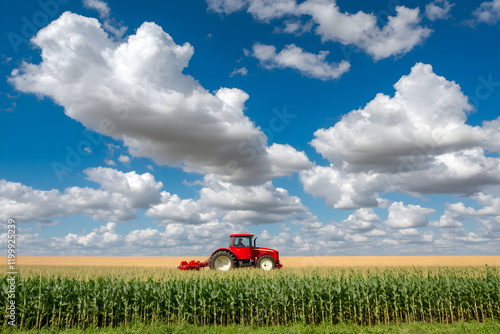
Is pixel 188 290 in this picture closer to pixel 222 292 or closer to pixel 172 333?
pixel 222 292

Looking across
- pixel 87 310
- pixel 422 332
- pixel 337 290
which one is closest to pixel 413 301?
pixel 422 332

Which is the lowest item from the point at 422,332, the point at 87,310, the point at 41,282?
the point at 422,332

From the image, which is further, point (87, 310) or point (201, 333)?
point (87, 310)

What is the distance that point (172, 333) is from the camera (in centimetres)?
1093

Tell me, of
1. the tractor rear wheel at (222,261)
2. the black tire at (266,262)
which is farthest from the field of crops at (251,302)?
the tractor rear wheel at (222,261)

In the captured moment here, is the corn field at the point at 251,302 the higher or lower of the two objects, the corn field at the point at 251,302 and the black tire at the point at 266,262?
the lower

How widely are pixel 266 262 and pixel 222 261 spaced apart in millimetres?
3010

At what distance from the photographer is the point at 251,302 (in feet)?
43.6

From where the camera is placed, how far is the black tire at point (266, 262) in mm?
23172

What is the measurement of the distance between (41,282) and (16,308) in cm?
128

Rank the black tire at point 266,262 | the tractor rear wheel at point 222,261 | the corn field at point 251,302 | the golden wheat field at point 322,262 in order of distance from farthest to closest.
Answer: the golden wheat field at point 322,262, the tractor rear wheel at point 222,261, the black tire at point 266,262, the corn field at point 251,302

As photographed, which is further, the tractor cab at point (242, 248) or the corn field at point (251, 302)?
the tractor cab at point (242, 248)

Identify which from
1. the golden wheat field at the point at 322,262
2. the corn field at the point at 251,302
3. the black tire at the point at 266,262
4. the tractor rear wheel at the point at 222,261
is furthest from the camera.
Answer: the golden wheat field at the point at 322,262

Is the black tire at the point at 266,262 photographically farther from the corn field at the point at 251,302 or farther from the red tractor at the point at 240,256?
the corn field at the point at 251,302
